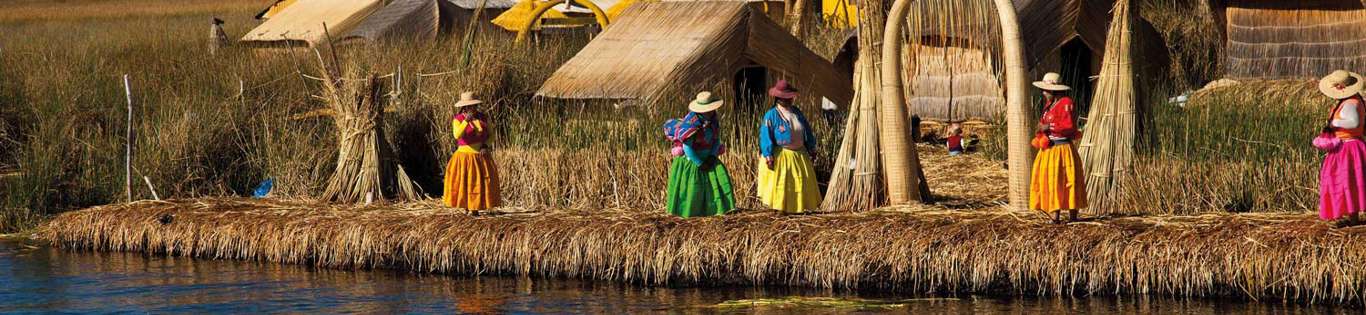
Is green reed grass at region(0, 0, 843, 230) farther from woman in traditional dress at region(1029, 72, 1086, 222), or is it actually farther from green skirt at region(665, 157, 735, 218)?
woman in traditional dress at region(1029, 72, 1086, 222)

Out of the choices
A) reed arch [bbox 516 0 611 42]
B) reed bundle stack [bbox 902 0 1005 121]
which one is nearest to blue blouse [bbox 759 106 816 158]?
reed bundle stack [bbox 902 0 1005 121]

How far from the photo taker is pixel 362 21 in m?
24.8

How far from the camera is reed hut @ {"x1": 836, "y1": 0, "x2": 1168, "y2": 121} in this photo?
17.0 metres

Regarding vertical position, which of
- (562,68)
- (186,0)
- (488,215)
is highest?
(186,0)

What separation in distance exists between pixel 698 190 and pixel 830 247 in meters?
1.18

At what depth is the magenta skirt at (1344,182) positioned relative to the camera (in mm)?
9844

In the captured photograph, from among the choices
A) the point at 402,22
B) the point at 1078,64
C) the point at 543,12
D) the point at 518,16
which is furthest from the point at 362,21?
the point at 1078,64

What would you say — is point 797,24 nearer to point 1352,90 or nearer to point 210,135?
point 210,135

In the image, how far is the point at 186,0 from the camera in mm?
56312

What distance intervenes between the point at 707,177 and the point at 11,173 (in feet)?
25.0

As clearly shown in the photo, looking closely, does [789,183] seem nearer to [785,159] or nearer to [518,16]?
[785,159]

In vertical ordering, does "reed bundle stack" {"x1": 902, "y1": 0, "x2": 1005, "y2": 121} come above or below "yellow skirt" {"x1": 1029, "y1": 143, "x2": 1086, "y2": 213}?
above

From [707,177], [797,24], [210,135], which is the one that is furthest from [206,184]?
[797,24]

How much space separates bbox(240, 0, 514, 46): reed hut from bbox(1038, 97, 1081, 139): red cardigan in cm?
1258
